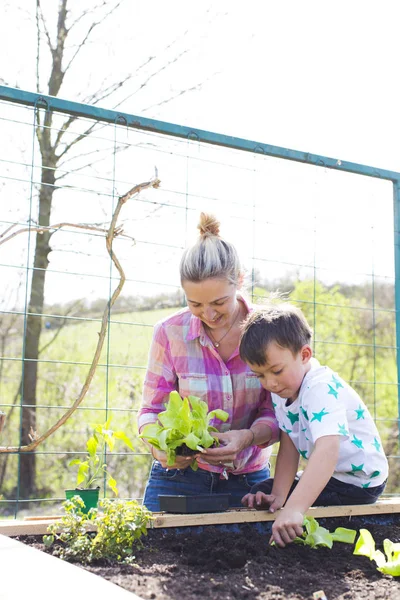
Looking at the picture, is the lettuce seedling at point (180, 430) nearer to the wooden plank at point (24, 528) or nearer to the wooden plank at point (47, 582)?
the wooden plank at point (24, 528)

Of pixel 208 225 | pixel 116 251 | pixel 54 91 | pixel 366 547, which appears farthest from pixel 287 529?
pixel 54 91

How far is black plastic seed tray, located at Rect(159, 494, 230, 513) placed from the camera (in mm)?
1646

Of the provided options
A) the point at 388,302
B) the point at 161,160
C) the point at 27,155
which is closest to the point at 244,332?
the point at 161,160

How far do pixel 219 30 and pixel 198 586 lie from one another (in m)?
5.07

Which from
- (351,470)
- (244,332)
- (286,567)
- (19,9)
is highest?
(19,9)

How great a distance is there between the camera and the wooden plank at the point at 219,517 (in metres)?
1.47

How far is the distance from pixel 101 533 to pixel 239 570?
0.29m

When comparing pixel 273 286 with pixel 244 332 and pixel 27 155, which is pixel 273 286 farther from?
pixel 244 332

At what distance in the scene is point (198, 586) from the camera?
1106 millimetres

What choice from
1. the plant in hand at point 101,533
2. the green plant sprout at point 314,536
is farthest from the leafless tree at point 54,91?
the green plant sprout at point 314,536

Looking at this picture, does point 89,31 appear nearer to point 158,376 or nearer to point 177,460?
point 158,376

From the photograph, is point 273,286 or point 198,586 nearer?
point 198,586

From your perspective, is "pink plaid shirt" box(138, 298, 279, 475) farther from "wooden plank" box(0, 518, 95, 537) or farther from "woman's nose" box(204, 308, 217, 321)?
"wooden plank" box(0, 518, 95, 537)

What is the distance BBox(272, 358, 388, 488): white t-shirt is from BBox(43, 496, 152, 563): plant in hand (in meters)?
0.57
